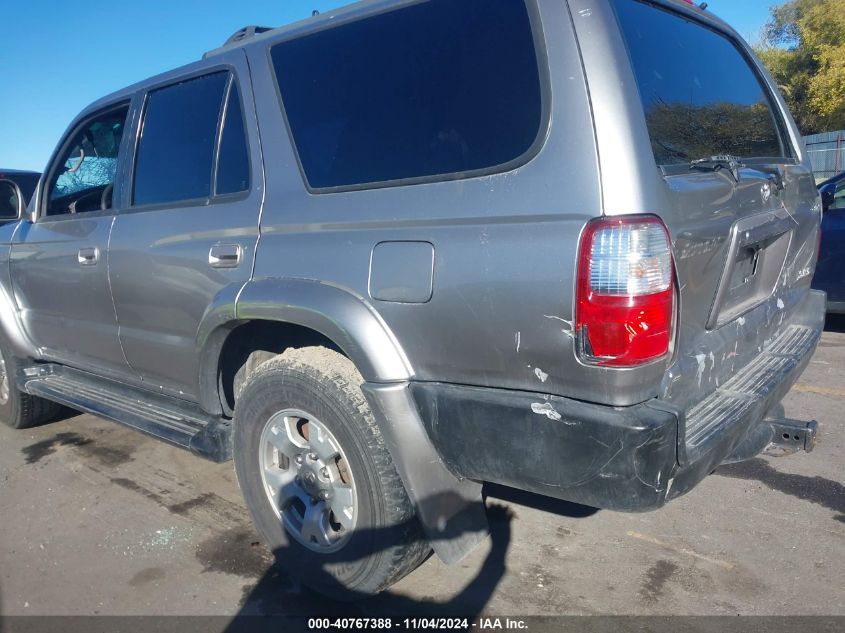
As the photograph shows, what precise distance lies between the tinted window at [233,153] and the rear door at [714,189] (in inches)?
62.1

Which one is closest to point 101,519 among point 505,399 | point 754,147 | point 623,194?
point 505,399

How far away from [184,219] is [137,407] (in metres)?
1.11

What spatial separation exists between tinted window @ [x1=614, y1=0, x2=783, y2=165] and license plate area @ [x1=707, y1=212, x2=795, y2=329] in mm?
311

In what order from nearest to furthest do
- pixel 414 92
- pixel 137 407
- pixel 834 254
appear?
pixel 414 92, pixel 137 407, pixel 834 254

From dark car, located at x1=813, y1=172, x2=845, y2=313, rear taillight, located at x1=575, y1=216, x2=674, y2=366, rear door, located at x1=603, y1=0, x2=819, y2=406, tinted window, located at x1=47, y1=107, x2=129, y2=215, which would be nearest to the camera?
rear taillight, located at x1=575, y1=216, x2=674, y2=366

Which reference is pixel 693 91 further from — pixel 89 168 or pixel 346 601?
pixel 89 168

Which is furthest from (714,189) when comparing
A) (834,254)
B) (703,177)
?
(834,254)

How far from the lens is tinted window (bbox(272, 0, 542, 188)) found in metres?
2.03

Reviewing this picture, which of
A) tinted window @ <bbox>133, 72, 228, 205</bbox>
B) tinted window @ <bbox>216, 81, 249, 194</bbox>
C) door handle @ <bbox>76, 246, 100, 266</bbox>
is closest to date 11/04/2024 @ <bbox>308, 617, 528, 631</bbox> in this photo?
tinted window @ <bbox>216, 81, 249, 194</bbox>

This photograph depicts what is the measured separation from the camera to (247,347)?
120 inches

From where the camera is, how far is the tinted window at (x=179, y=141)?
304 cm

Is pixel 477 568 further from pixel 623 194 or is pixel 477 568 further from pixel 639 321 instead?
pixel 623 194

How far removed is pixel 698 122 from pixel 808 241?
1.07 meters

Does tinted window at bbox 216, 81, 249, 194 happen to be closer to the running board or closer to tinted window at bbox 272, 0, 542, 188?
tinted window at bbox 272, 0, 542, 188
